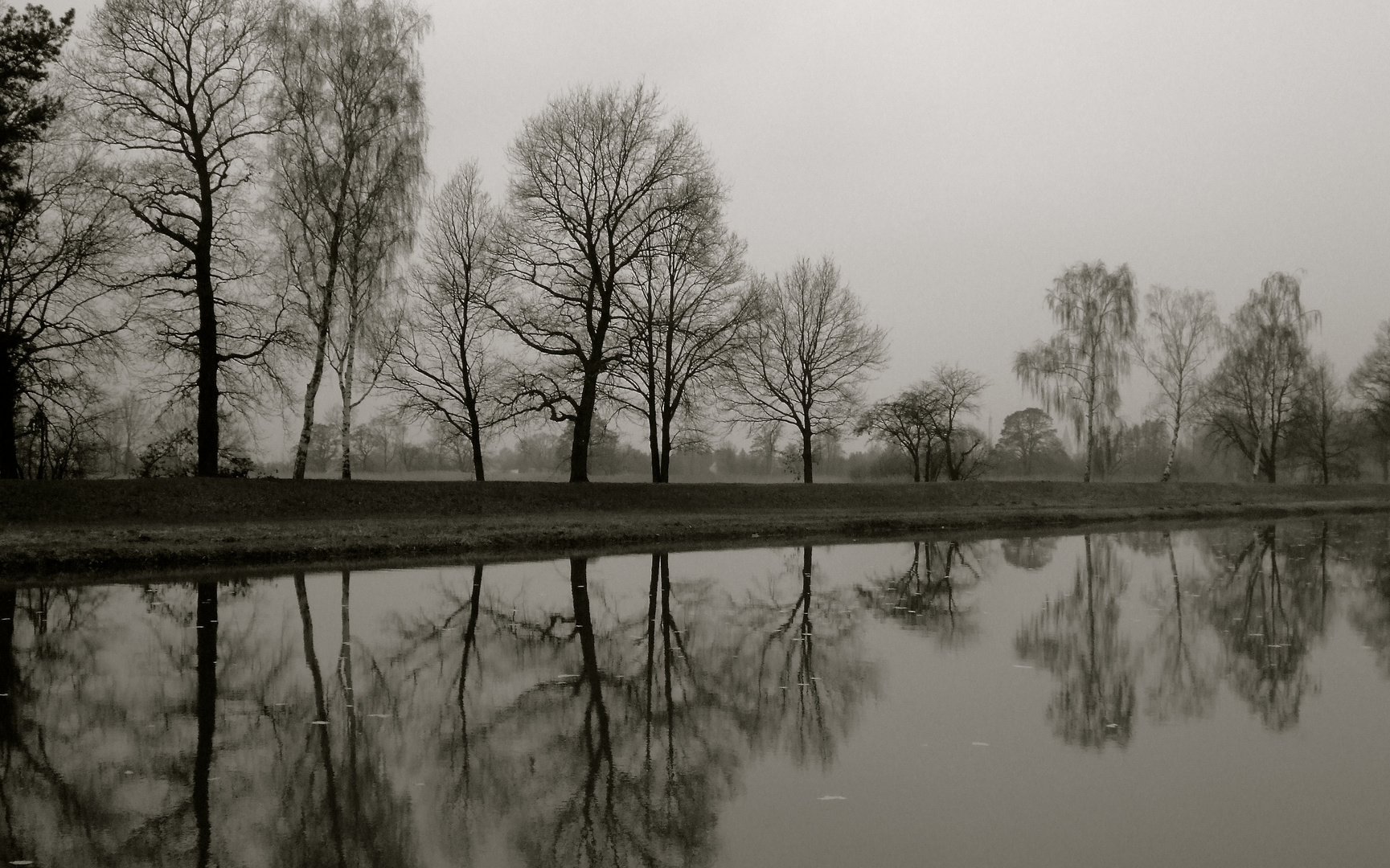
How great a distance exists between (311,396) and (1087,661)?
80.2ft

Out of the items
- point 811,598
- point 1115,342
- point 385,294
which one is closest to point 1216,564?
point 811,598

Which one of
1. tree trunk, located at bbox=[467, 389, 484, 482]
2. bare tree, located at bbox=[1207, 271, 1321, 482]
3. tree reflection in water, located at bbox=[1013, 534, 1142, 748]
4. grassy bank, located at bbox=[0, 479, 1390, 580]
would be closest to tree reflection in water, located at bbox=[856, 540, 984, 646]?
tree reflection in water, located at bbox=[1013, 534, 1142, 748]

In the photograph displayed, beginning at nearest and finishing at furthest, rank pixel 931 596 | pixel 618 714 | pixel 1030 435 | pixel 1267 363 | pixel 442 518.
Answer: pixel 618 714 < pixel 931 596 < pixel 442 518 < pixel 1267 363 < pixel 1030 435

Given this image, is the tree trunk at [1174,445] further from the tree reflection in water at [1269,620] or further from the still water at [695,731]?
the still water at [695,731]

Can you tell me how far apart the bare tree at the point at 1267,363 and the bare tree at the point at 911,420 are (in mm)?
Answer: 22703

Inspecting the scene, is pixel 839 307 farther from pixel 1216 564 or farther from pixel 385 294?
pixel 1216 564

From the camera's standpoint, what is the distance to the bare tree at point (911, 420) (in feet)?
152

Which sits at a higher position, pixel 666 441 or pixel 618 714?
pixel 666 441

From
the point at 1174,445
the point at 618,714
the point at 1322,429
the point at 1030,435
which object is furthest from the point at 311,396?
the point at 1030,435

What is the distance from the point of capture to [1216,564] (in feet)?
61.9

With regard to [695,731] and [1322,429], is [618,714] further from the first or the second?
[1322,429]

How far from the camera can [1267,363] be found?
56.2m

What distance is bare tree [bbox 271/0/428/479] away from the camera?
91.5 ft

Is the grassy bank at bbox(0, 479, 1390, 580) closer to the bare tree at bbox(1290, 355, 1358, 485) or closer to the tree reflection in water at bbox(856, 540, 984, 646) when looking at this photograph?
the tree reflection in water at bbox(856, 540, 984, 646)
